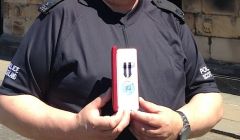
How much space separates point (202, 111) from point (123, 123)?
1.40ft

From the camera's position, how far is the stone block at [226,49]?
8.90 m

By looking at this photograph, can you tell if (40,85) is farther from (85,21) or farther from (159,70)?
(159,70)

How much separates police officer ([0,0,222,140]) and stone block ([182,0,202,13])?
7.30m

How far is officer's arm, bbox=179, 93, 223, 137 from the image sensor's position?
6.86 feet

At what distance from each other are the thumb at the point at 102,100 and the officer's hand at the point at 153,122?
11 cm

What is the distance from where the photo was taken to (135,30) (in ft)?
6.94

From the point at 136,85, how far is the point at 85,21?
341 mm

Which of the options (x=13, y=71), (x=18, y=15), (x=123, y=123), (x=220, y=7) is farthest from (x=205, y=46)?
(x=123, y=123)

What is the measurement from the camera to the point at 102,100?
190cm

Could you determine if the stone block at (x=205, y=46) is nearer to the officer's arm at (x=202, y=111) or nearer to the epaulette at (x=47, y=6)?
the officer's arm at (x=202, y=111)

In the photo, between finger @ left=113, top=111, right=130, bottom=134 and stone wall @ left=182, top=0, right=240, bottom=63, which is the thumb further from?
stone wall @ left=182, top=0, right=240, bottom=63

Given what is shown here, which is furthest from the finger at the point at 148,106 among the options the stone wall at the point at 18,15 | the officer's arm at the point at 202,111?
the stone wall at the point at 18,15

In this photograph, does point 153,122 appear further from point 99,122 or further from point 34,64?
point 34,64

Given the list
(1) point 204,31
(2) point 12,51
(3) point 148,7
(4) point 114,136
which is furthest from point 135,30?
(2) point 12,51
